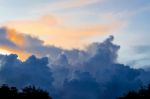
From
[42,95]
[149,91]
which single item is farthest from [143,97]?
[42,95]

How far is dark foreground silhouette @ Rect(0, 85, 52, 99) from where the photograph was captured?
135 metres

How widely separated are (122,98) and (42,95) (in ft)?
72.3

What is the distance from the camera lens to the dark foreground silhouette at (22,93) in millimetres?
135000

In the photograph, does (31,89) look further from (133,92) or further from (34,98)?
(133,92)

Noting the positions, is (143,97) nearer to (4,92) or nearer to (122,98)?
(122,98)

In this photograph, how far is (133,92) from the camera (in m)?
140

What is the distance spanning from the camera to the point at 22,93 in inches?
5428

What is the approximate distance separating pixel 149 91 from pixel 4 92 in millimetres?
38992

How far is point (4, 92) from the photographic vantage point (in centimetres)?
13562

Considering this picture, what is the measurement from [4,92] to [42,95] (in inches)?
400

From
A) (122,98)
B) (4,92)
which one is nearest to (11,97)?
(4,92)

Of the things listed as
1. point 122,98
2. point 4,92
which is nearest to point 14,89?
point 4,92

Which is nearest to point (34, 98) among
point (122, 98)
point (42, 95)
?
point (42, 95)

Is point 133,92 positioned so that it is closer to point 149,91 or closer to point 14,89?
point 149,91
